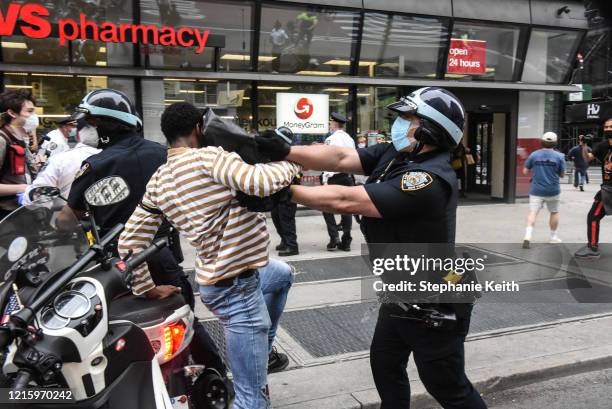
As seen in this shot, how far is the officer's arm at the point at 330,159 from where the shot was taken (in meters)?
2.72

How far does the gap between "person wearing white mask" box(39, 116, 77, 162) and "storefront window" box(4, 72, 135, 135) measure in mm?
1793

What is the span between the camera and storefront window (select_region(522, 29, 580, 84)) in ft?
43.8

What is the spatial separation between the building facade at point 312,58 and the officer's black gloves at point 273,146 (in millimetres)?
7901

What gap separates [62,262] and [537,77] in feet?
44.4

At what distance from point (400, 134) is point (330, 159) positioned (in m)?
0.41

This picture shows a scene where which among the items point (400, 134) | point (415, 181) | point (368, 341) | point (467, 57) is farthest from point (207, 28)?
point (415, 181)

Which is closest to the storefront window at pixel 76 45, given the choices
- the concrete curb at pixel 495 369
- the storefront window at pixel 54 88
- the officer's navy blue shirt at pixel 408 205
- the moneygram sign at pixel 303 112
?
the storefront window at pixel 54 88

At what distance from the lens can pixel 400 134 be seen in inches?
106

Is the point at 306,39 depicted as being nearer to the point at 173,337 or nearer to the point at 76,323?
the point at 173,337

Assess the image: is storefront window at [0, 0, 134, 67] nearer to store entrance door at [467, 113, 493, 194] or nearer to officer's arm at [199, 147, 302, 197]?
officer's arm at [199, 147, 302, 197]

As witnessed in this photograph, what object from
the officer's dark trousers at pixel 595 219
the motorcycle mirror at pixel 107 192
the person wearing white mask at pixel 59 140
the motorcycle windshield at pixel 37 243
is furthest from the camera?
the person wearing white mask at pixel 59 140

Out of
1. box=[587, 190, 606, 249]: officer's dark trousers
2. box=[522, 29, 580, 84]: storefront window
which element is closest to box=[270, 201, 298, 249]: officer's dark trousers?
box=[587, 190, 606, 249]: officer's dark trousers

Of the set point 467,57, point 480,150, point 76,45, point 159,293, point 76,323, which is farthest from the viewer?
point 480,150

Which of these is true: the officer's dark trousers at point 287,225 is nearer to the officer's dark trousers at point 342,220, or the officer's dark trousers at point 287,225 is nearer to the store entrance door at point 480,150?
the officer's dark trousers at point 342,220
